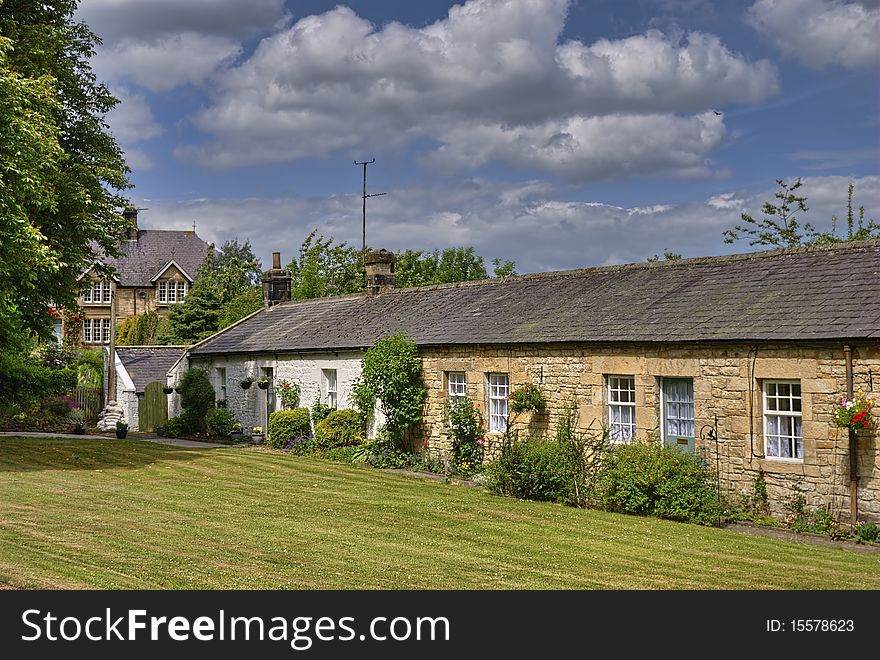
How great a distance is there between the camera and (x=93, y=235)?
79.7 feet

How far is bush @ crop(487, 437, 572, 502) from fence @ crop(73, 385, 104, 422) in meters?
23.9

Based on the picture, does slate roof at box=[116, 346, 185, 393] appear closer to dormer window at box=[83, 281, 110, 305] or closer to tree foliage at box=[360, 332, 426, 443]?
tree foliage at box=[360, 332, 426, 443]

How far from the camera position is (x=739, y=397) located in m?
17.0

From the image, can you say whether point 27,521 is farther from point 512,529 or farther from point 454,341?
point 454,341

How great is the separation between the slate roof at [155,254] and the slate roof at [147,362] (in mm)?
34903

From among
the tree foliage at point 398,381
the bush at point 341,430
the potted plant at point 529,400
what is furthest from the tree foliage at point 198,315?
the potted plant at point 529,400

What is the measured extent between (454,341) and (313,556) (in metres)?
10.8

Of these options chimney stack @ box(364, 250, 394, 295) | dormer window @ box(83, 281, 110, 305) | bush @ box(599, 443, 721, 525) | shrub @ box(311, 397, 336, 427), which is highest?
dormer window @ box(83, 281, 110, 305)

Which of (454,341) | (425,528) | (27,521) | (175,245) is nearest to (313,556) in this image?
(425,528)

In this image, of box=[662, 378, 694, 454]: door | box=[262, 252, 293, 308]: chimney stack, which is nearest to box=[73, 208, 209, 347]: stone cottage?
box=[262, 252, 293, 308]: chimney stack

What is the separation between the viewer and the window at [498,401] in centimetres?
2209

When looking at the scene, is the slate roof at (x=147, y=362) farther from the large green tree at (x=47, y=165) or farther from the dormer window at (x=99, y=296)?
the dormer window at (x=99, y=296)

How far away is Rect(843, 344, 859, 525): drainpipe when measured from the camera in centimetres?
1530

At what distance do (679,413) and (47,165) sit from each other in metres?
14.2
